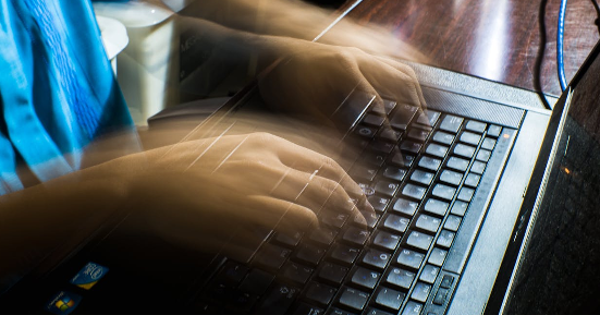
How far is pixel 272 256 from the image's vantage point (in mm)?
437

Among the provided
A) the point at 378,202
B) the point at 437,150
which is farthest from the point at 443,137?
the point at 378,202

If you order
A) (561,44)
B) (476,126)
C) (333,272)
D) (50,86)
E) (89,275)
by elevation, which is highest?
(50,86)

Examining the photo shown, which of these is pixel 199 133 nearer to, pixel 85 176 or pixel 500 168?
pixel 85 176

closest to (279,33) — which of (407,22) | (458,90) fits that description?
(407,22)

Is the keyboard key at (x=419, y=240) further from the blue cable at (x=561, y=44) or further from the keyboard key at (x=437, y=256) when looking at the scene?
the blue cable at (x=561, y=44)

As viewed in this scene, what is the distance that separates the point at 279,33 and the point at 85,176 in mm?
376

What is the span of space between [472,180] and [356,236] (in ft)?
0.47

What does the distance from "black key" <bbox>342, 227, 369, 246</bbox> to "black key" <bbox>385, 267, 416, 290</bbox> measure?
0.11 ft

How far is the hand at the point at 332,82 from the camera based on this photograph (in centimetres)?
62

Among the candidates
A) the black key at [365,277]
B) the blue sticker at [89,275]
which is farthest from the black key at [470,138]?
the blue sticker at [89,275]

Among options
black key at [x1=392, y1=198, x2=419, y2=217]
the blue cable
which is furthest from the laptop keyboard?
the blue cable

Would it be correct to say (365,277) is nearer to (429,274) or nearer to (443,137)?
(429,274)

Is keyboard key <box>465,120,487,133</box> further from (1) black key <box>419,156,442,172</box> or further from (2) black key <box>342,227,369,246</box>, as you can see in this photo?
(2) black key <box>342,227,369,246</box>

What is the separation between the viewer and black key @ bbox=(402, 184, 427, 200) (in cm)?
52
